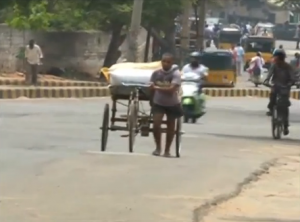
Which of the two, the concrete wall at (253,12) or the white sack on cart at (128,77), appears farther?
the concrete wall at (253,12)

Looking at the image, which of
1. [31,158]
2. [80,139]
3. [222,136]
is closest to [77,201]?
[31,158]

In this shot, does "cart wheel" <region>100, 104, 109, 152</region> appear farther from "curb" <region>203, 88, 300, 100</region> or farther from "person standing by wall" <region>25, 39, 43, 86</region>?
"curb" <region>203, 88, 300, 100</region>

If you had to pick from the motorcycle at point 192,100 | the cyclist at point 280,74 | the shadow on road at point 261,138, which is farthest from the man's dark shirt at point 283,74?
the motorcycle at point 192,100

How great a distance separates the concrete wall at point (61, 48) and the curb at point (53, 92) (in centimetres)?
510

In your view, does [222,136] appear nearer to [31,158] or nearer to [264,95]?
[31,158]

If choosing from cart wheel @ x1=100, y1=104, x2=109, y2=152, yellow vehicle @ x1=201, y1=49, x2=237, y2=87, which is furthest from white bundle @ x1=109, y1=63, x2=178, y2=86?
yellow vehicle @ x1=201, y1=49, x2=237, y2=87

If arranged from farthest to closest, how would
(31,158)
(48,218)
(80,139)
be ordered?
(80,139)
(31,158)
(48,218)

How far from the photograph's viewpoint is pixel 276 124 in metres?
21.2

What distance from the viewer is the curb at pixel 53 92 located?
104ft

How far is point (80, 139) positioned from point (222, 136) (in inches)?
143

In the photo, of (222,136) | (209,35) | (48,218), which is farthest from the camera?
(209,35)

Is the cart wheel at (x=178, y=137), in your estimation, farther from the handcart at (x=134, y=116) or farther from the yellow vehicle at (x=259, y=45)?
the yellow vehicle at (x=259, y=45)

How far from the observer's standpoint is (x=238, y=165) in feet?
50.4

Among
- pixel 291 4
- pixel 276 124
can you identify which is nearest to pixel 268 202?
pixel 276 124
